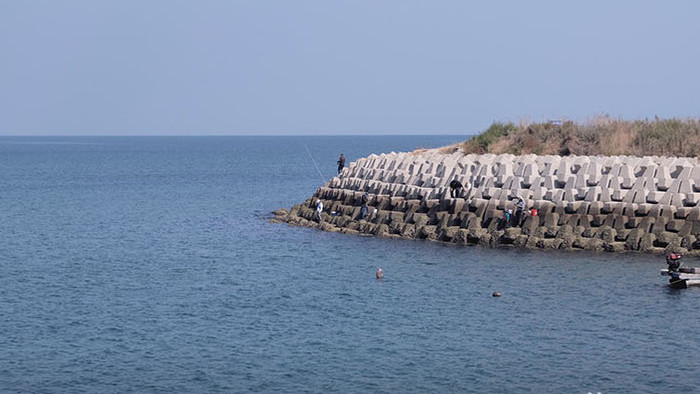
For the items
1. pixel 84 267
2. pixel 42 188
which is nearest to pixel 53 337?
pixel 84 267

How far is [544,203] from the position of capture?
4212 centimetres

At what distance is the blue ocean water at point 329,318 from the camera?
24453 mm

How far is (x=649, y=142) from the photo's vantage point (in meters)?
49.8

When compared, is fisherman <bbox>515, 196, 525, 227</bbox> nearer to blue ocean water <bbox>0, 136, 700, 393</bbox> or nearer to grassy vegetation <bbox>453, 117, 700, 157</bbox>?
blue ocean water <bbox>0, 136, 700, 393</bbox>

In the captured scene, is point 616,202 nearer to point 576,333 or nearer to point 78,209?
point 576,333

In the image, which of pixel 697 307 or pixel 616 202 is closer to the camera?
pixel 697 307

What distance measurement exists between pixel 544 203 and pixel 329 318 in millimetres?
14106

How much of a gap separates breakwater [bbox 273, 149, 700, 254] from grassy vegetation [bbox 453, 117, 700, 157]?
16.3ft

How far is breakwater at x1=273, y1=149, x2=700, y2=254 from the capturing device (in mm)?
39469

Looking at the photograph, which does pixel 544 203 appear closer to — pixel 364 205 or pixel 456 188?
pixel 456 188

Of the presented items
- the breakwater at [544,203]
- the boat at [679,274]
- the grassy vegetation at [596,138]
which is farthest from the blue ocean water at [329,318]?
the grassy vegetation at [596,138]

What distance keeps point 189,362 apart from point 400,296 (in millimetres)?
9862

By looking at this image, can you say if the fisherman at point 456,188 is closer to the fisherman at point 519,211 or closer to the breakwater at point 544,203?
the breakwater at point 544,203

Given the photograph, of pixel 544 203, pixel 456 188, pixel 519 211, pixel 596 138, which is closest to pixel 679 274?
pixel 544 203
